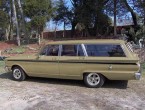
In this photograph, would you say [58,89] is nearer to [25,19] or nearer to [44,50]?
[44,50]

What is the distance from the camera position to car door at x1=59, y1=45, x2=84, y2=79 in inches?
365

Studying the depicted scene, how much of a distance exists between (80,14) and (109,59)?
23.2 meters

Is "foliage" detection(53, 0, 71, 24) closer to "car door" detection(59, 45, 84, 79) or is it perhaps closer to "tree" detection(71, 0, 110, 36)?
"tree" detection(71, 0, 110, 36)

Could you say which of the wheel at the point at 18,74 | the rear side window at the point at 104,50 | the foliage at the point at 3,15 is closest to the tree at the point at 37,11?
the foliage at the point at 3,15

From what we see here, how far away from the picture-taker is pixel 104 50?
9.07 m

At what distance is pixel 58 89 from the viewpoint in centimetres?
900

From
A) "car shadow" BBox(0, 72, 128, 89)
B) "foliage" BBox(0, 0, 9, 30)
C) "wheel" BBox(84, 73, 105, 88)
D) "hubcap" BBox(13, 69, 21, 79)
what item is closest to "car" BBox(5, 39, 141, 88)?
"wheel" BBox(84, 73, 105, 88)

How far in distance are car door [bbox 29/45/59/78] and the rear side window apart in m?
1.22

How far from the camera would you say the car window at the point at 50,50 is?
977cm

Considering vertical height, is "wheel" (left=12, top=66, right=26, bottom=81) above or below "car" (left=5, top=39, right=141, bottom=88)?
below

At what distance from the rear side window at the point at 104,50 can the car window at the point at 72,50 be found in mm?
247

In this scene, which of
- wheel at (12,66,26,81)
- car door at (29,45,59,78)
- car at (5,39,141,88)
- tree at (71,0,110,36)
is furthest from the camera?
tree at (71,0,110,36)

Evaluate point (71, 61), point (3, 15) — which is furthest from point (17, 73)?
point (3, 15)

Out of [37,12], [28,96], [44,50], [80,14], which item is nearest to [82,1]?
[80,14]
